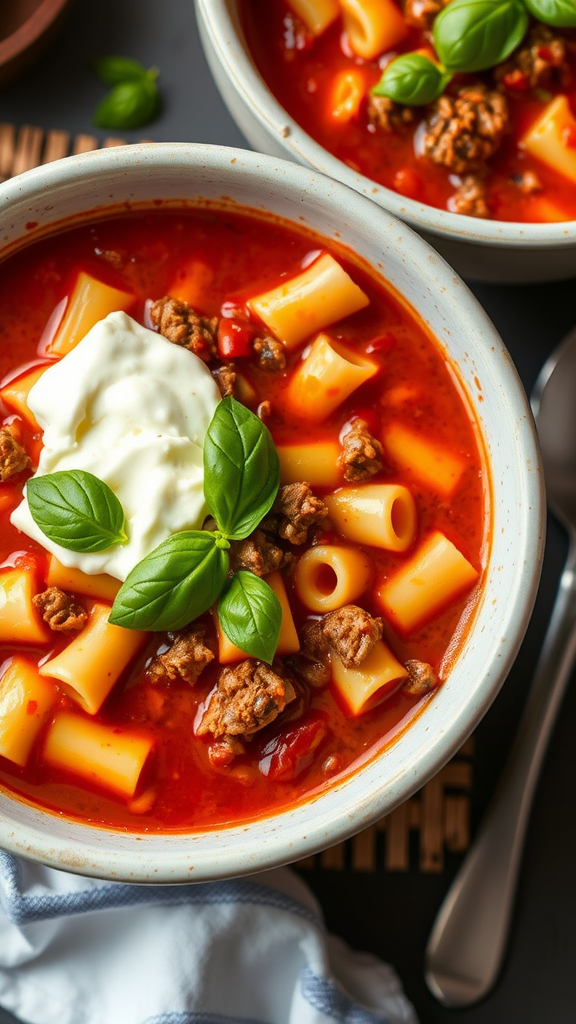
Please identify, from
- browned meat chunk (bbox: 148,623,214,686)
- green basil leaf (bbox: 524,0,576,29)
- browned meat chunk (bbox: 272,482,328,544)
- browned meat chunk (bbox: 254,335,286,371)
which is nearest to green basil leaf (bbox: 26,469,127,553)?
browned meat chunk (bbox: 148,623,214,686)

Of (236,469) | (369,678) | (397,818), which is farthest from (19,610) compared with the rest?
(397,818)

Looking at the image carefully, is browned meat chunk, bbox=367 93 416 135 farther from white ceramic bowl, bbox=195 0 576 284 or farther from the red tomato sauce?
white ceramic bowl, bbox=195 0 576 284

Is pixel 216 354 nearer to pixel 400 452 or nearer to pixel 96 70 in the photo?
pixel 400 452

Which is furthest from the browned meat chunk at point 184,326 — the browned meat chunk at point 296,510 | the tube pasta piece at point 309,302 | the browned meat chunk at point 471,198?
the browned meat chunk at point 471,198

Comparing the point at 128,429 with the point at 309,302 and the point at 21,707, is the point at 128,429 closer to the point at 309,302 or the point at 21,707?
the point at 309,302

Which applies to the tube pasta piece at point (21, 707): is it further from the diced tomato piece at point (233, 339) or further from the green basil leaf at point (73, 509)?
the diced tomato piece at point (233, 339)

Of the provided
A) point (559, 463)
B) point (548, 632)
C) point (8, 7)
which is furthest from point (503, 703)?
point (8, 7)
